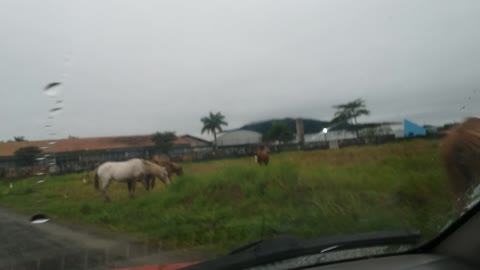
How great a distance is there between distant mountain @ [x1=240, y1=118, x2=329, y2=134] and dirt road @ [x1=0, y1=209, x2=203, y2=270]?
3.79 ft

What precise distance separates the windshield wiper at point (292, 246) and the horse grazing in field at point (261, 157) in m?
1.02

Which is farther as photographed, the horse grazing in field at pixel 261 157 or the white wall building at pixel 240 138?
the horse grazing in field at pixel 261 157

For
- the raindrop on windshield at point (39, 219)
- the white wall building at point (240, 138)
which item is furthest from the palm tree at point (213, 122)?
the raindrop on windshield at point (39, 219)

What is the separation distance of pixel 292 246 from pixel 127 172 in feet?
5.07

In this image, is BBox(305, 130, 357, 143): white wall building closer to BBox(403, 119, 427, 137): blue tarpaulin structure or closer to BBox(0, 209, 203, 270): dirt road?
BBox(403, 119, 427, 137): blue tarpaulin structure

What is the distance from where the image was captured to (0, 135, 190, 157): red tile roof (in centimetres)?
385

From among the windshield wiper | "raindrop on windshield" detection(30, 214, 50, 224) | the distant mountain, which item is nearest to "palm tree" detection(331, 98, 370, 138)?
the distant mountain

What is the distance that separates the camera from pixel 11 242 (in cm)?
387

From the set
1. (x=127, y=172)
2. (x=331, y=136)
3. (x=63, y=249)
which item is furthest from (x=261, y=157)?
(x=63, y=249)

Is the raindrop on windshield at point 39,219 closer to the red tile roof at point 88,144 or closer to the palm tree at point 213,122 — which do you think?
the red tile roof at point 88,144

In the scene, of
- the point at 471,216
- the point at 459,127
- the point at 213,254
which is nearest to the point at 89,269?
the point at 213,254

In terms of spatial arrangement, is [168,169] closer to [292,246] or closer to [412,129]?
[292,246]

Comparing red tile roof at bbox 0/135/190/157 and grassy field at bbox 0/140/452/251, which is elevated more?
red tile roof at bbox 0/135/190/157

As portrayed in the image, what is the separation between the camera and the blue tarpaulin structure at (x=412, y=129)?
4.83 metres
